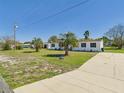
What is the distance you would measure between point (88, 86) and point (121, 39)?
3979cm

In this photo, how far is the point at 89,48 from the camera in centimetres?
A: 2842

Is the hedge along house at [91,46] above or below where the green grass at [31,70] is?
above

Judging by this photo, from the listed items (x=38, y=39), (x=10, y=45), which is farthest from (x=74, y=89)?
(x=10, y=45)

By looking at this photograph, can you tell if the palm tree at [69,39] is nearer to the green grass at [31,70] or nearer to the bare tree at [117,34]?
the green grass at [31,70]

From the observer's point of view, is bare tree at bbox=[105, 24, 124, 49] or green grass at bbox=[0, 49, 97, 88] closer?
green grass at bbox=[0, 49, 97, 88]

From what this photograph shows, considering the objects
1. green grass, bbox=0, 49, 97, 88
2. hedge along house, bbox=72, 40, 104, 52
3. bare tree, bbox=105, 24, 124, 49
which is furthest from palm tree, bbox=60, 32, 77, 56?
bare tree, bbox=105, 24, 124, 49

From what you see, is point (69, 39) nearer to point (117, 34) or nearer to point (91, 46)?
point (91, 46)

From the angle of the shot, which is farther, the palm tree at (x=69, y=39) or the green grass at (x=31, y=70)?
the palm tree at (x=69, y=39)

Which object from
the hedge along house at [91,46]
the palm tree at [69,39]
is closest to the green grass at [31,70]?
the palm tree at [69,39]

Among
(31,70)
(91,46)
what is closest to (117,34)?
(91,46)

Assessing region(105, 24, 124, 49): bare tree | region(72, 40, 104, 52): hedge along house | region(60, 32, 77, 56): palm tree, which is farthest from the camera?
region(105, 24, 124, 49): bare tree

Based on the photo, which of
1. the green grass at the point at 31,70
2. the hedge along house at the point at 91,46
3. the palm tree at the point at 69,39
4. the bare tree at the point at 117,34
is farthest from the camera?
the bare tree at the point at 117,34

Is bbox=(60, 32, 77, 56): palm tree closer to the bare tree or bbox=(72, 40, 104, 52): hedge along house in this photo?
bbox=(72, 40, 104, 52): hedge along house

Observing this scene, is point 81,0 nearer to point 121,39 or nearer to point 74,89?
point 74,89
